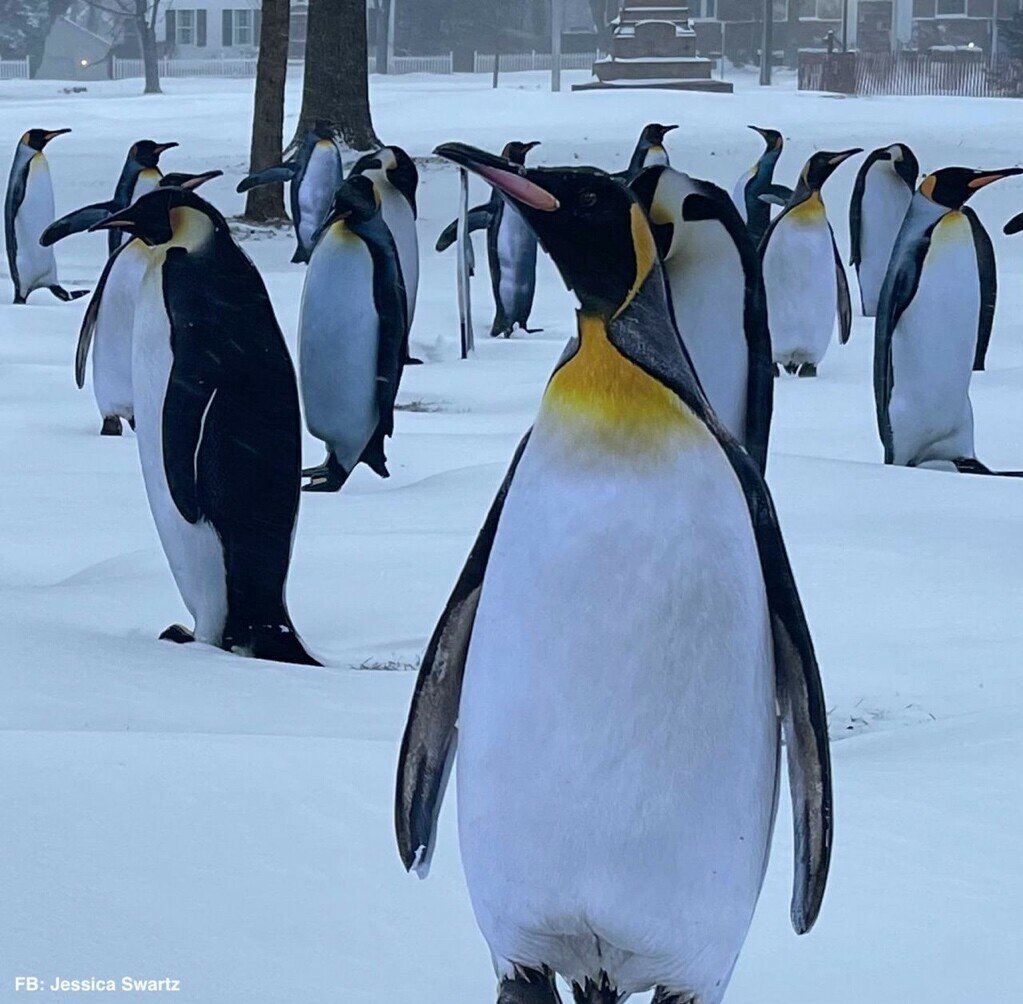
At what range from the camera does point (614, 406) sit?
1638 millimetres

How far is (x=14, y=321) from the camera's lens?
9.59m

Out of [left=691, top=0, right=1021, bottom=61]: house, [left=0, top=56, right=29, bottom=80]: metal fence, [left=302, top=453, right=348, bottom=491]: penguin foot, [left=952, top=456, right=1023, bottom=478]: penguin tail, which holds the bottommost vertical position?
[left=302, top=453, right=348, bottom=491]: penguin foot

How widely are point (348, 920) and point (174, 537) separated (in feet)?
5.88

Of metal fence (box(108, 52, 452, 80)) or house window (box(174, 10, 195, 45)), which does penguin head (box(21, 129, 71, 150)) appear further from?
house window (box(174, 10, 195, 45))

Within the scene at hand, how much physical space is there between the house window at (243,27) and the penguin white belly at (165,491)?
48632mm

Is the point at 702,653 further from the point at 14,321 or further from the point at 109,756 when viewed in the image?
the point at 14,321

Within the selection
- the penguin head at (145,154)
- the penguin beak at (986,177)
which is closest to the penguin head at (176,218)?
the penguin beak at (986,177)

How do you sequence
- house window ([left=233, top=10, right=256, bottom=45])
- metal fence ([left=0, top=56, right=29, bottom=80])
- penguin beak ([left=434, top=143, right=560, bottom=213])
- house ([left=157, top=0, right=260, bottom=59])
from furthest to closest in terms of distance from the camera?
house window ([left=233, top=10, right=256, bottom=45]) → house ([left=157, top=0, right=260, bottom=59]) → metal fence ([left=0, top=56, right=29, bottom=80]) → penguin beak ([left=434, top=143, right=560, bottom=213])

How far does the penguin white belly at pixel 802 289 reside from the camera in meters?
8.74

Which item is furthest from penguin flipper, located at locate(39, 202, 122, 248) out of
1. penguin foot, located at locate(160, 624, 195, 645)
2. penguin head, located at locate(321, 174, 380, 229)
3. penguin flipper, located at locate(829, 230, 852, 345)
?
penguin flipper, located at locate(829, 230, 852, 345)

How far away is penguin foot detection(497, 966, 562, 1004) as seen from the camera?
5.77ft

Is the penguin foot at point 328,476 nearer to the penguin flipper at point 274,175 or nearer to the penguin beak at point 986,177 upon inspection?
the penguin beak at point 986,177

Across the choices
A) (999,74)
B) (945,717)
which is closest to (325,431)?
(945,717)

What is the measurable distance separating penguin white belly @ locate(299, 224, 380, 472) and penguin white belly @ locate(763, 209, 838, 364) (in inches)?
135
